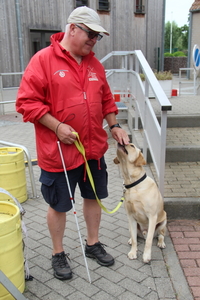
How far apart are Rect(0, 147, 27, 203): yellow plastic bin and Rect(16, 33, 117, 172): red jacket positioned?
5.28 ft

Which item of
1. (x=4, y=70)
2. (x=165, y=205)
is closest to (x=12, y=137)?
(x=165, y=205)

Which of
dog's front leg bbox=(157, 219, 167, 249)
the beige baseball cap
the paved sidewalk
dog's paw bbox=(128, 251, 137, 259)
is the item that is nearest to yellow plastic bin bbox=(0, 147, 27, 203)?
the paved sidewalk

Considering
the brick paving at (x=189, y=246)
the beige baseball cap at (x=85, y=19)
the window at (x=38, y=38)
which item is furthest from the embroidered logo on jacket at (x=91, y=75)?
the window at (x=38, y=38)

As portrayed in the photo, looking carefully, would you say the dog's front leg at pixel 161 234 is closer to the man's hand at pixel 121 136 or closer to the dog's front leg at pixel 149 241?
the dog's front leg at pixel 149 241

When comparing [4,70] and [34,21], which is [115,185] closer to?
[4,70]

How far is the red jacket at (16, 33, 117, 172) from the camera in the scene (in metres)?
2.51

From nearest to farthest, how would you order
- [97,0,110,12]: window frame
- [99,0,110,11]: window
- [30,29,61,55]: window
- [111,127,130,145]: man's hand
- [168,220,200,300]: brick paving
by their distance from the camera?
[168,220,200,300]: brick paving
[111,127,130,145]: man's hand
[30,29,61,55]: window
[97,0,110,12]: window frame
[99,0,110,11]: window

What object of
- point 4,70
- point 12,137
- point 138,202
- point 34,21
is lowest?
point 12,137

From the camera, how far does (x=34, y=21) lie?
16.5m

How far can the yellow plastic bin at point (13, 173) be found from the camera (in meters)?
4.20

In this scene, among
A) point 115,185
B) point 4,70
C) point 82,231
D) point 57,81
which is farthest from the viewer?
point 4,70

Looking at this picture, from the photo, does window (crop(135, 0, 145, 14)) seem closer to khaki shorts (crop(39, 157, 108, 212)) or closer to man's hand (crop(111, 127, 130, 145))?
man's hand (crop(111, 127, 130, 145))

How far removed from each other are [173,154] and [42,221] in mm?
2308

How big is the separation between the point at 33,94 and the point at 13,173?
2029mm
